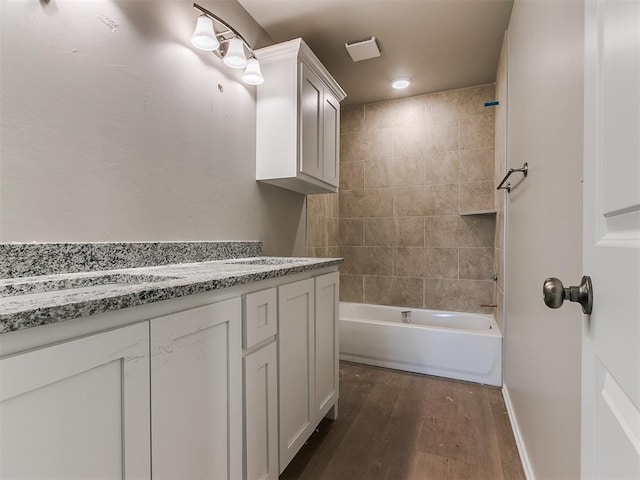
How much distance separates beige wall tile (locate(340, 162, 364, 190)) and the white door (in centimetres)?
284

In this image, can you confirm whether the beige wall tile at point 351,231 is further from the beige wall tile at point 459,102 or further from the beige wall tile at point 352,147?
the beige wall tile at point 459,102

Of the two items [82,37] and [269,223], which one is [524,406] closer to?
[269,223]

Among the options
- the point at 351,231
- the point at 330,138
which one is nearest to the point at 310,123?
the point at 330,138

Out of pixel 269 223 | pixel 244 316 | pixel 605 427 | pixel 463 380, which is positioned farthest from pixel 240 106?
pixel 463 380

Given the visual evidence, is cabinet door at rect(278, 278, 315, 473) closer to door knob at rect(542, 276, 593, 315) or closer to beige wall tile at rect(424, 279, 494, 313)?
door knob at rect(542, 276, 593, 315)

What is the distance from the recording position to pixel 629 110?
0.39 metres

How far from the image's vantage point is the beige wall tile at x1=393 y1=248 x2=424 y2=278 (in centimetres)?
316

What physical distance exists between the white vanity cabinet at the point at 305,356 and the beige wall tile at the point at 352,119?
212cm

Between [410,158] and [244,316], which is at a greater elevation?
[410,158]

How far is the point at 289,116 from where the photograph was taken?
1890 mm

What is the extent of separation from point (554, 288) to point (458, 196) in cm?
265

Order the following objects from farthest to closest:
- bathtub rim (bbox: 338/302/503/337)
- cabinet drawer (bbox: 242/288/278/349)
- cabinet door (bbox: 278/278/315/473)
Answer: bathtub rim (bbox: 338/302/503/337), cabinet door (bbox: 278/278/315/473), cabinet drawer (bbox: 242/288/278/349)

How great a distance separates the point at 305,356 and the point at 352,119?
268 centimetres

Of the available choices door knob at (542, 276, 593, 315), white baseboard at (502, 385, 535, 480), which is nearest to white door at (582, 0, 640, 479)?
door knob at (542, 276, 593, 315)
